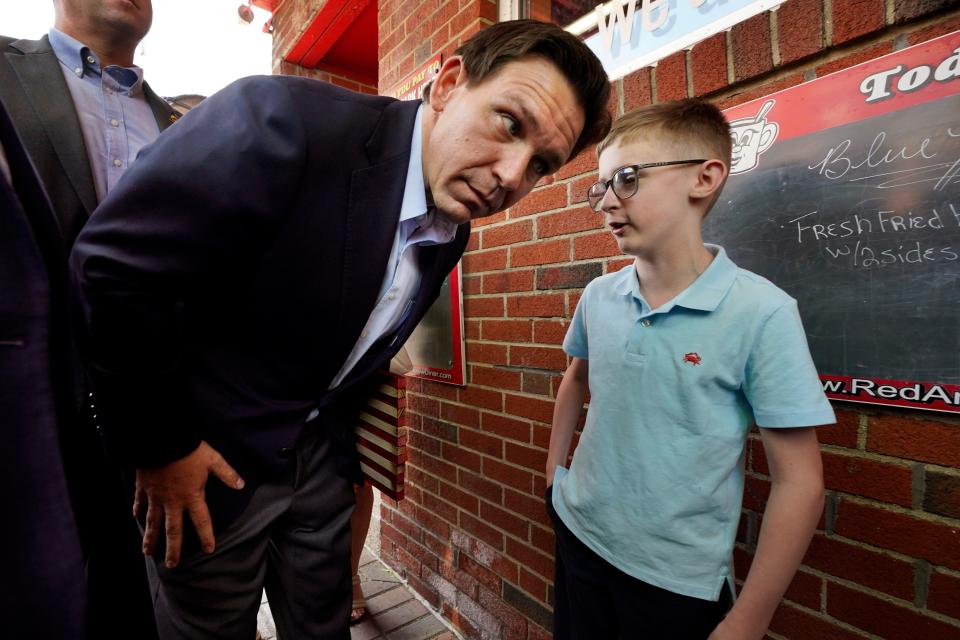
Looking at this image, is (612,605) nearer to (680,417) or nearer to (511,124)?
(680,417)

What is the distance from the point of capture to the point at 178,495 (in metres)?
0.93

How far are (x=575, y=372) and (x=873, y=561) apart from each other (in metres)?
0.79

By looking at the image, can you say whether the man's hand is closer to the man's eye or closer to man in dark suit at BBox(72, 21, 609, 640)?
man in dark suit at BBox(72, 21, 609, 640)

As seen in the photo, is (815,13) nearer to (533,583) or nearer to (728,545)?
(728,545)

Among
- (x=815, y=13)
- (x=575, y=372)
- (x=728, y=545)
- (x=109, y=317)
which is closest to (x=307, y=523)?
(x=109, y=317)

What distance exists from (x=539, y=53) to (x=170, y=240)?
0.86m

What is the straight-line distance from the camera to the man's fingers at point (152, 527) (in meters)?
0.96

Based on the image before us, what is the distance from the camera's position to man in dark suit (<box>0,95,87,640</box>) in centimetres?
47

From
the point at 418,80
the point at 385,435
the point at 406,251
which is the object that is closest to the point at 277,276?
the point at 406,251

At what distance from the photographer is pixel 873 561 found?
1039mm

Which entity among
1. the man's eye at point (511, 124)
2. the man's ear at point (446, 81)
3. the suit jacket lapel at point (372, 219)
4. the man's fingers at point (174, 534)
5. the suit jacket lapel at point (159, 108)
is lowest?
the man's fingers at point (174, 534)

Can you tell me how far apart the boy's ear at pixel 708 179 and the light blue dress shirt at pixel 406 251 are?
60 centimetres

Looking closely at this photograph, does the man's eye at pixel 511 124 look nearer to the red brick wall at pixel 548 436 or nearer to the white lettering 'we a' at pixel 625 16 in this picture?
the red brick wall at pixel 548 436

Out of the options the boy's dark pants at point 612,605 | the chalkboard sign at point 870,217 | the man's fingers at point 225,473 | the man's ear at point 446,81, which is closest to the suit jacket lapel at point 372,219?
the man's ear at point 446,81
